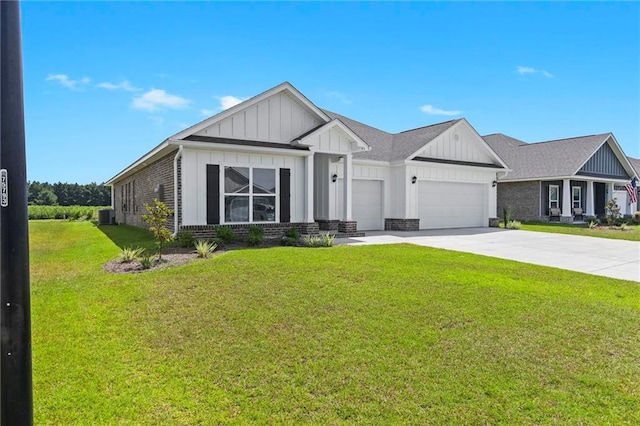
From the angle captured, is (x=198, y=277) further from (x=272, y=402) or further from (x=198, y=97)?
(x=198, y=97)

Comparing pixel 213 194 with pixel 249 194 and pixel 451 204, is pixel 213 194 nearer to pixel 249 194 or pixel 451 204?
pixel 249 194

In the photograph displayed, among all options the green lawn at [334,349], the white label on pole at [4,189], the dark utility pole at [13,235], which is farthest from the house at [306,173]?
the white label on pole at [4,189]

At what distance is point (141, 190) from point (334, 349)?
18018 millimetres

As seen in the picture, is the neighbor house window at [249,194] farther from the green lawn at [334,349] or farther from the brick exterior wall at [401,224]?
the brick exterior wall at [401,224]

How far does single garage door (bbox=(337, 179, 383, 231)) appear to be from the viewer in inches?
699

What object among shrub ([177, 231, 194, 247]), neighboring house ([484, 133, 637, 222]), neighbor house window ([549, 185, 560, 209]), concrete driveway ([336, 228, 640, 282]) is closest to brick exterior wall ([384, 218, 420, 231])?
concrete driveway ([336, 228, 640, 282])

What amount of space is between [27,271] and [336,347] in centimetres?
314

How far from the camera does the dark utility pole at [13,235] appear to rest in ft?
6.63

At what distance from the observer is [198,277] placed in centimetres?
738

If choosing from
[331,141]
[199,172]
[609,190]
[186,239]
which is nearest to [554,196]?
[609,190]

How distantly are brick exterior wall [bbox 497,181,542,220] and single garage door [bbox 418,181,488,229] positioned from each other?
18.8 ft

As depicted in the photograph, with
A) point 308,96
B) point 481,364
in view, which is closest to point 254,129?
point 308,96

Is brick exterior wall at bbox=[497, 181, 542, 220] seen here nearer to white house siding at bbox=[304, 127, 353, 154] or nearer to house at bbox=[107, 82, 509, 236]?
house at bbox=[107, 82, 509, 236]

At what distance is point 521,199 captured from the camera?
Result: 26.9 meters
